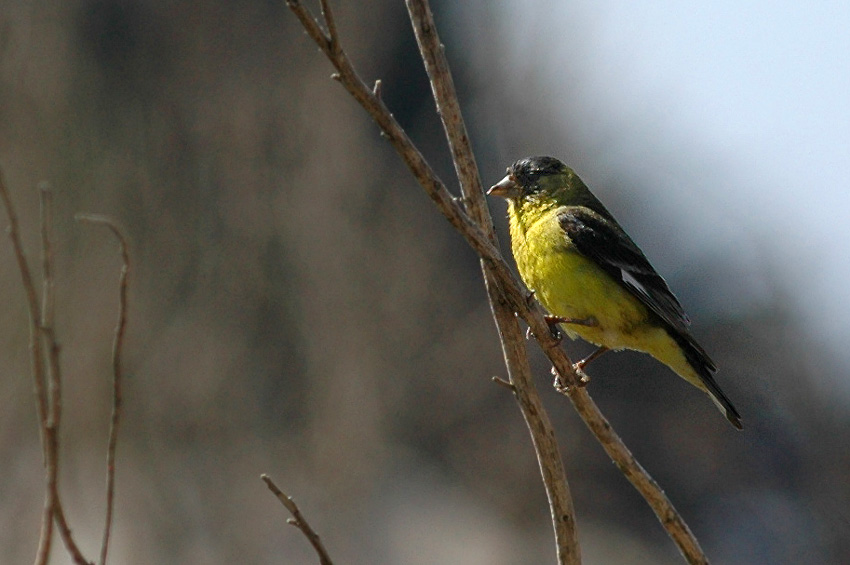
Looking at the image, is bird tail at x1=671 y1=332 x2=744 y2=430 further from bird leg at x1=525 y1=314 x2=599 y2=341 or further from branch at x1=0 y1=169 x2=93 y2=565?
branch at x1=0 y1=169 x2=93 y2=565

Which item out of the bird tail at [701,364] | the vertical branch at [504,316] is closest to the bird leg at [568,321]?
the bird tail at [701,364]

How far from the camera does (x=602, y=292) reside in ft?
16.9

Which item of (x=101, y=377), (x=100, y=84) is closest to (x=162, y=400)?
(x=101, y=377)

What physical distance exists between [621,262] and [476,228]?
266cm

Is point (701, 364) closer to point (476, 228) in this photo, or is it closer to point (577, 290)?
point (577, 290)

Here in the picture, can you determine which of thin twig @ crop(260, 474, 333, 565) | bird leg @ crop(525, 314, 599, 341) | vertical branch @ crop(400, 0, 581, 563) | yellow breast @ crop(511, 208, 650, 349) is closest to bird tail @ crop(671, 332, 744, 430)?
yellow breast @ crop(511, 208, 650, 349)

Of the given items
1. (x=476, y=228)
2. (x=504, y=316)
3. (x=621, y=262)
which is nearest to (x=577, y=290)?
(x=621, y=262)

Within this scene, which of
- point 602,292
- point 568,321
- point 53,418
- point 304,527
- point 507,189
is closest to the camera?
point 53,418

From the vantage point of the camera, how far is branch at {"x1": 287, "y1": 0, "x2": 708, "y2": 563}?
2.63 meters

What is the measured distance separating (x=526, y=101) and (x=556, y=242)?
683cm

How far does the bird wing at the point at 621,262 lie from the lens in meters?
5.21

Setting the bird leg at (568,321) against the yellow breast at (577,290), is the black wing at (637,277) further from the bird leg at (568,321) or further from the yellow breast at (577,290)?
the bird leg at (568,321)

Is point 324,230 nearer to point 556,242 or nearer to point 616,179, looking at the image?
point 616,179

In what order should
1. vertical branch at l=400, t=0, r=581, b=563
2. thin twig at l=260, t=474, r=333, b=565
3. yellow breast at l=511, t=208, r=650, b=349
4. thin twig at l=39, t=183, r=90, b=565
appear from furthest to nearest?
yellow breast at l=511, t=208, r=650, b=349, vertical branch at l=400, t=0, r=581, b=563, thin twig at l=260, t=474, r=333, b=565, thin twig at l=39, t=183, r=90, b=565
